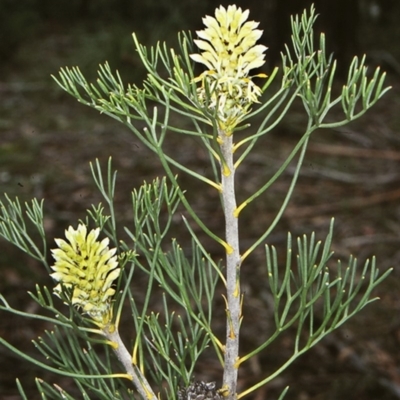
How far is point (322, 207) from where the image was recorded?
230 centimetres

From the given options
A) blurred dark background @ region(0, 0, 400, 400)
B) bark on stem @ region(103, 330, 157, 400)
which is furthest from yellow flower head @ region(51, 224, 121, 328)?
blurred dark background @ region(0, 0, 400, 400)

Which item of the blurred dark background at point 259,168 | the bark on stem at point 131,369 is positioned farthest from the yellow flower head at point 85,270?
the blurred dark background at point 259,168

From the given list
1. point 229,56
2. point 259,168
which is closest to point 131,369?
point 229,56

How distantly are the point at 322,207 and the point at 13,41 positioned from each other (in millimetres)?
2312

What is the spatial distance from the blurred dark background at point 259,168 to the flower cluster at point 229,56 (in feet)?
2.35

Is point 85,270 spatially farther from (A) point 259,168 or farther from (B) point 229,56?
(A) point 259,168

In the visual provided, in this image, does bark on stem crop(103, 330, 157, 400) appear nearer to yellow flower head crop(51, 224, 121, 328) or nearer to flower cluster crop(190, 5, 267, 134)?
yellow flower head crop(51, 224, 121, 328)

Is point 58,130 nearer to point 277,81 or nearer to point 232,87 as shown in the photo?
point 277,81

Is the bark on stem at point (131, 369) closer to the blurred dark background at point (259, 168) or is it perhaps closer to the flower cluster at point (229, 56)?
the flower cluster at point (229, 56)

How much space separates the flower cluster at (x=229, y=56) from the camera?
1.37ft

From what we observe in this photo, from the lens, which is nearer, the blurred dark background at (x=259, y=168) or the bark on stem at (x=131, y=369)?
the bark on stem at (x=131, y=369)

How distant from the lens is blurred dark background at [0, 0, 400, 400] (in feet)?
5.47

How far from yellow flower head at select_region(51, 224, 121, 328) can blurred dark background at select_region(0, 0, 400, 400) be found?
0.73 metres

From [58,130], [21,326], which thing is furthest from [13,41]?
[21,326]
